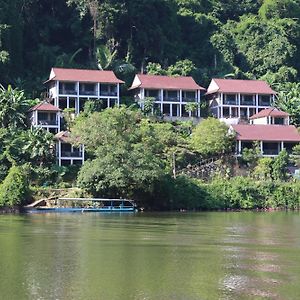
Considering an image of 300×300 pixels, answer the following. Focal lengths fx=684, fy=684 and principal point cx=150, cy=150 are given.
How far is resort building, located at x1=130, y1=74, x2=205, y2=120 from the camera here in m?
71.2

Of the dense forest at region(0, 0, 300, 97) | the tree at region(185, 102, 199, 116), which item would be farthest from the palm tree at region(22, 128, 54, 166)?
the tree at region(185, 102, 199, 116)

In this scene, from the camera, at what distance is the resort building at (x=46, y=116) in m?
63.2

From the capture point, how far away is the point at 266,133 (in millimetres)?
65062

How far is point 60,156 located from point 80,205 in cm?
855

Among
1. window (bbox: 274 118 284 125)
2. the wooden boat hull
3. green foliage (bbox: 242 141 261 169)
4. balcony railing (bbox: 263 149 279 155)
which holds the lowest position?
the wooden boat hull

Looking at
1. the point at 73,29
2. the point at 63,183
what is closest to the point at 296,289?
the point at 63,183

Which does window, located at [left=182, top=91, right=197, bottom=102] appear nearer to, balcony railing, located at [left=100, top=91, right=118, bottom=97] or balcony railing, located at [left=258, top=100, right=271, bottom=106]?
balcony railing, located at [left=258, top=100, right=271, bottom=106]

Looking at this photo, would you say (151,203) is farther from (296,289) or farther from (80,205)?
(296,289)

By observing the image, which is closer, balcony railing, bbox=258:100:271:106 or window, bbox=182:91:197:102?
window, bbox=182:91:197:102

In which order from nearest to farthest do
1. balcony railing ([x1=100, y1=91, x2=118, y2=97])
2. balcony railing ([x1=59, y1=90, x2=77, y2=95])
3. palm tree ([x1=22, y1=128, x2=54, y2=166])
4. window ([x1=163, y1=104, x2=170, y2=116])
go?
palm tree ([x1=22, y1=128, x2=54, y2=166])
balcony railing ([x1=59, y1=90, x2=77, y2=95])
balcony railing ([x1=100, y1=91, x2=118, y2=97])
window ([x1=163, y1=104, x2=170, y2=116])

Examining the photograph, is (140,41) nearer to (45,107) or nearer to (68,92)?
(68,92)

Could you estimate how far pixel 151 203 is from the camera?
5553 centimetres

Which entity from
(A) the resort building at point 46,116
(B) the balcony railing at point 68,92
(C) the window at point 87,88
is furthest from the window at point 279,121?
(A) the resort building at point 46,116

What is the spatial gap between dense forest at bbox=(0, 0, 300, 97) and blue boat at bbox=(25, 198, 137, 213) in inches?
849
